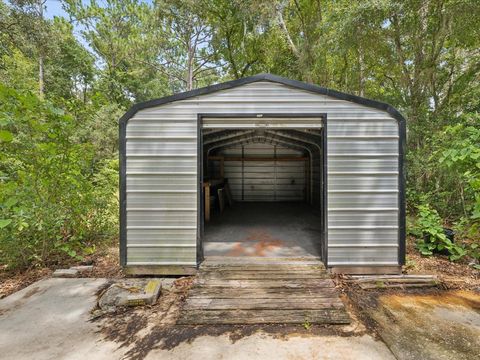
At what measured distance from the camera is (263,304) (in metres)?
2.78

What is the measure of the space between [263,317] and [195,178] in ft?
6.48

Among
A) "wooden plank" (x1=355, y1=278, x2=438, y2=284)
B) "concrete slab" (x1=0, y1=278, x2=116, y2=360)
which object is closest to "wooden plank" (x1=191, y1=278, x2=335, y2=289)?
"wooden plank" (x1=355, y1=278, x2=438, y2=284)

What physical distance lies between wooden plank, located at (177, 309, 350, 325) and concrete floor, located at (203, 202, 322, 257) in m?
1.24

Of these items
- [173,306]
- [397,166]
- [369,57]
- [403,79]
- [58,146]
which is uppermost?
[369,57]

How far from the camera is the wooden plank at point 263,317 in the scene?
2529 millimetres

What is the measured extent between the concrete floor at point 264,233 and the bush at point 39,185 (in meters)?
2.49

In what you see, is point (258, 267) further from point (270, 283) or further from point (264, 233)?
point (264, 233)

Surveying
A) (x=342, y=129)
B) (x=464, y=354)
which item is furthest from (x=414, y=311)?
(x=342, y=129)

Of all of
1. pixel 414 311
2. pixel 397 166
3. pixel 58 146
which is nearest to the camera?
pixel 414 311

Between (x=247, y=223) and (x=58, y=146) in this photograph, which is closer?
(x=58, y=146)

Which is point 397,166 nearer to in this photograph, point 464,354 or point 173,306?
point 464,354

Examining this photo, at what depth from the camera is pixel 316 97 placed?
3455 mm

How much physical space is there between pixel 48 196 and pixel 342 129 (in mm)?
4797

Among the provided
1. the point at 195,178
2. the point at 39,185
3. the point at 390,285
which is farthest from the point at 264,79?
the point at 39,185
